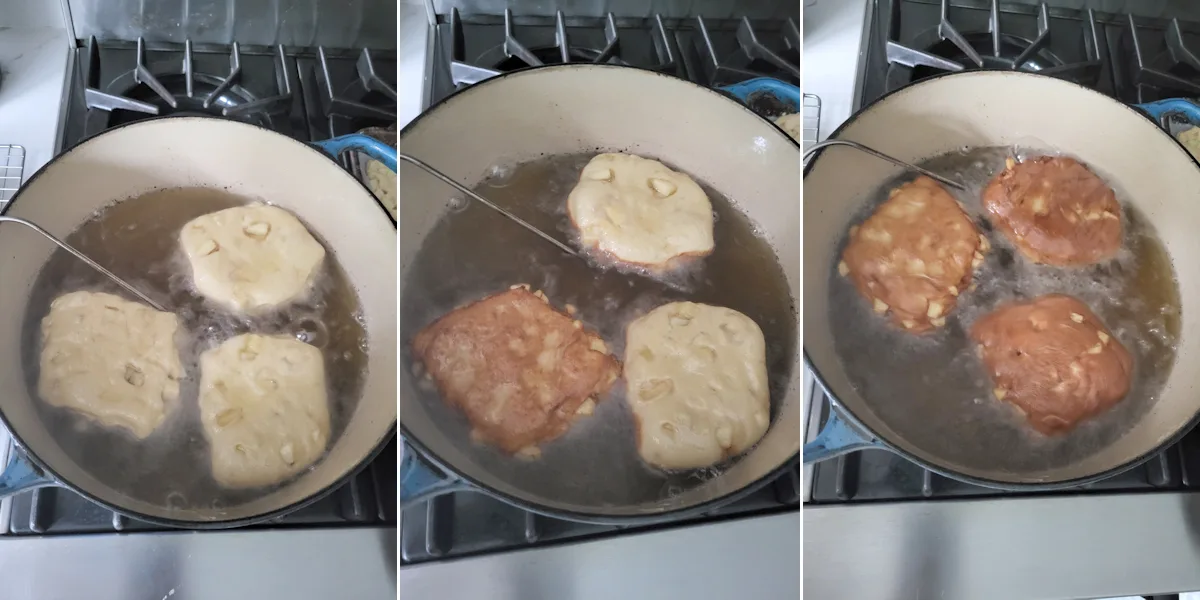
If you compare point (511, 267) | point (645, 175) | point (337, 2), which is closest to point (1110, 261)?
point (645, 175)

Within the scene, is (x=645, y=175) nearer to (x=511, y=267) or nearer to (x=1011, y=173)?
(x=511, y=267)

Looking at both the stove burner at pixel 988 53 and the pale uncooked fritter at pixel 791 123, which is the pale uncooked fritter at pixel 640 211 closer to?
the pale uncooked fritter at pixel 791 123

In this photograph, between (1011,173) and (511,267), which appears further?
(1011,173)

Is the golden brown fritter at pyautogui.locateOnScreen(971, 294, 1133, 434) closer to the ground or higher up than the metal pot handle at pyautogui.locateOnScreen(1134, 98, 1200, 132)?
closer to the ground

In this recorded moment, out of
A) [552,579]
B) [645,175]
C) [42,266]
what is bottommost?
[552,579]

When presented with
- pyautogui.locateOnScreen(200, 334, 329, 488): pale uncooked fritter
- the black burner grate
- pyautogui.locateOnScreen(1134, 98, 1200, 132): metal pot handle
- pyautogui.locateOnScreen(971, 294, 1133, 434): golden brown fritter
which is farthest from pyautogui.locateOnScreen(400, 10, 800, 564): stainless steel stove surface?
pyautogui.locateOnScreen(1134, 98, 1200, 132): metal pot handle

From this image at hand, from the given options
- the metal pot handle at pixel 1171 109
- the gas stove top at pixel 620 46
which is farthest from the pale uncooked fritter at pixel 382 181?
the metal pot handle at pixel 1171 109

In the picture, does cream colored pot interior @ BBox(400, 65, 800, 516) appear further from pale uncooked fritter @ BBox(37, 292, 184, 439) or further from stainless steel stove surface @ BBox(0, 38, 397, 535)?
pale uncooked fritter @ BBox(37, 292, 184, 439)
